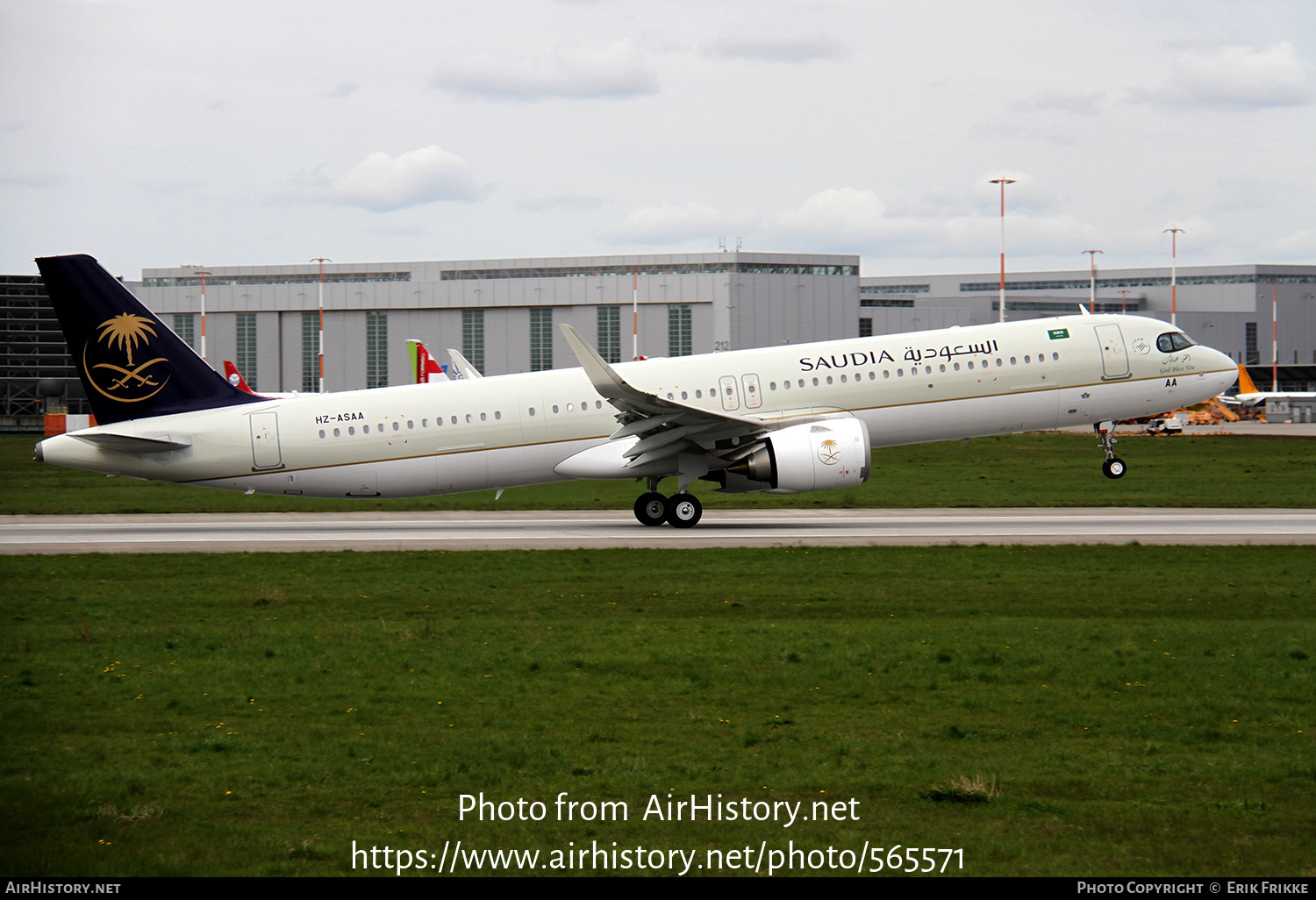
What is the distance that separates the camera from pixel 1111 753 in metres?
11.4

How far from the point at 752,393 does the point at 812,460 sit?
130 inches

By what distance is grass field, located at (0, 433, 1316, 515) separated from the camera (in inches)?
1610

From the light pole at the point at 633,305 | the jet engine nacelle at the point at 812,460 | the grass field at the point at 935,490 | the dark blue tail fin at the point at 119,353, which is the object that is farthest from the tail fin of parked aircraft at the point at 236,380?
the light pole at the point at 633,305

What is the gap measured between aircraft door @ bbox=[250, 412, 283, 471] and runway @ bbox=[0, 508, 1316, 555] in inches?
77.6

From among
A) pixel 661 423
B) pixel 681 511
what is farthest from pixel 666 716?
pixel 681 511

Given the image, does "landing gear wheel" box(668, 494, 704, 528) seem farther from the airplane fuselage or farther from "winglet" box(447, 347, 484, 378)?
"winglet" box(447, 347, 484, 378)

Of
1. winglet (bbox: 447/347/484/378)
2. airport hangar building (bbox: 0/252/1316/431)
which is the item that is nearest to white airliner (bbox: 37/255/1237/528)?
winglet (bbox: 447/347/484/378)

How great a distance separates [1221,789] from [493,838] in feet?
20.1

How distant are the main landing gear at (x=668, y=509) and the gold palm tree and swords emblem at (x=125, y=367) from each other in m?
13.0

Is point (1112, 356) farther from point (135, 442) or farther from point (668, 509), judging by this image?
point (135, 442)

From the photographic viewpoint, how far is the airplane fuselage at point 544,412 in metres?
31.6

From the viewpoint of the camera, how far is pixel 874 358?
106ft

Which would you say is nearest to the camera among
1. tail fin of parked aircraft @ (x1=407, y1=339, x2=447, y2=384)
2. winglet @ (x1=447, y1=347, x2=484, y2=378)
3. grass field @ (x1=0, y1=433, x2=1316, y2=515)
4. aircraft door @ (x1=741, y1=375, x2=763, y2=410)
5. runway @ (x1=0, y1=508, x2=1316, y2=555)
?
runway @ (x1=0, y1=508, x2=1316, y2=555)

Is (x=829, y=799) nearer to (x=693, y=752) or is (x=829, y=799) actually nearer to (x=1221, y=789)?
(x=693, y=752)
